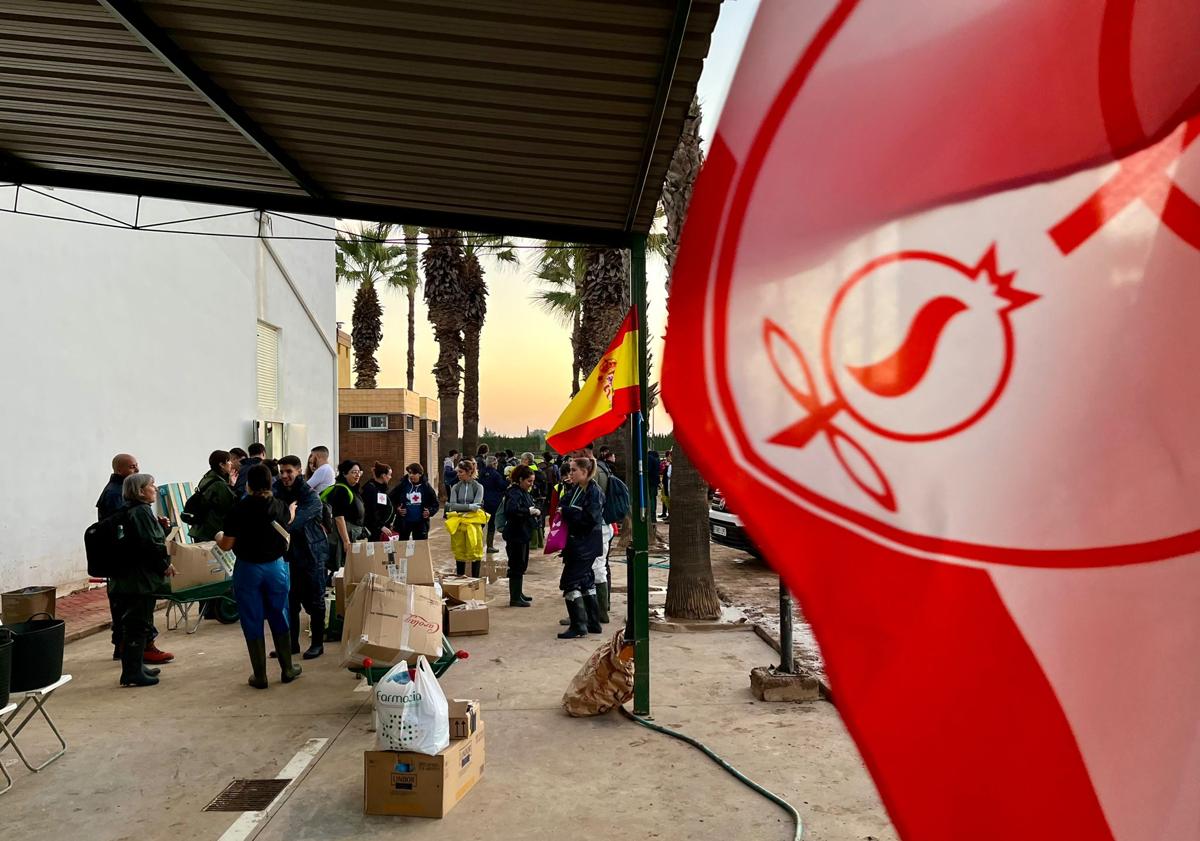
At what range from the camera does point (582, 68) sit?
13.7ft

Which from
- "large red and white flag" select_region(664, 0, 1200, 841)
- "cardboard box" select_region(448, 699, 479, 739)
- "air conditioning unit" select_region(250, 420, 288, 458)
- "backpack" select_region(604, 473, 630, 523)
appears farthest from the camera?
"air conditioning unit" select_region(250, 420, 288, 458)

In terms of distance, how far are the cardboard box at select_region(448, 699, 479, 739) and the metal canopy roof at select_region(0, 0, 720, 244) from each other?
3.43 meters

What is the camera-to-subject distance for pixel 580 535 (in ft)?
29.1

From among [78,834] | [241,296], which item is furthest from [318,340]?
[78,834]

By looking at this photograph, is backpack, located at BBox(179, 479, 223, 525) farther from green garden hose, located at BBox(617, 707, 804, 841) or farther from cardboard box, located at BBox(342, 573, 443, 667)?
green garden hose, located at BBox(617, 707, 804, 841)

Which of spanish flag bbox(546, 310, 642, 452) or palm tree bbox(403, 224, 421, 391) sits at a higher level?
palm tree bbox(403, 224, 421, 391)

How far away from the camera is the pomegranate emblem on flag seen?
1143 mm

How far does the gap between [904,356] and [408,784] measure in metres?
4.21

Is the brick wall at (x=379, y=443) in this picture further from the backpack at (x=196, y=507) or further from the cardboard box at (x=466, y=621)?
the cardboard box at (x=466, y=621)

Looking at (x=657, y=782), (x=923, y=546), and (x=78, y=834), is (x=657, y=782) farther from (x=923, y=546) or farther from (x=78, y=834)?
(x=923, y=546)

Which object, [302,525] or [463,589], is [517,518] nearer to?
[463,589]

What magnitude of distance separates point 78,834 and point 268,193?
4.53m

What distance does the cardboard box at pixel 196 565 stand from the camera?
8.73 metres

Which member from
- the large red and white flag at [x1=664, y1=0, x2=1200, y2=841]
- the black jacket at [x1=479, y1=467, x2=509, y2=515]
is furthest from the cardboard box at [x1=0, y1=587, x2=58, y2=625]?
the large red and white flag at [x1=664, y1=0, x2=1200, y2=841]
